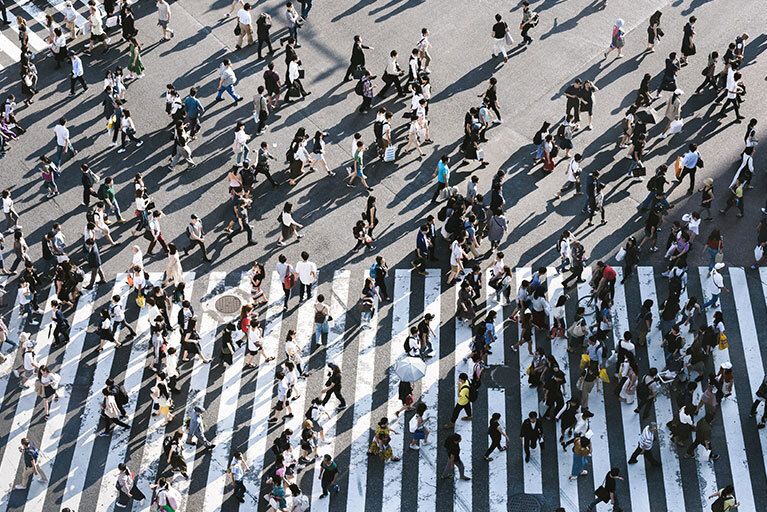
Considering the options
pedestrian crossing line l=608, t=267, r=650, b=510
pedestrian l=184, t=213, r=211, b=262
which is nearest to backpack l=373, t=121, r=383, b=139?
pedestrian l=184, t=213, r=211, b=262

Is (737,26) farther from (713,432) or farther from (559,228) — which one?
(713,432)

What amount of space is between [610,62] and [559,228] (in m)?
8.83

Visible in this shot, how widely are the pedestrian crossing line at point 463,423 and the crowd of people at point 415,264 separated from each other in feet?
0.68

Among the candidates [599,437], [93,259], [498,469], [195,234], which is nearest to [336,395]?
[498,469]

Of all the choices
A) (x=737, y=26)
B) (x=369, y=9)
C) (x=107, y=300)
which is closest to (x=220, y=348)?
(x=107, y=300)

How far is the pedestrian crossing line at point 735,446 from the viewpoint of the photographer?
84.4ft

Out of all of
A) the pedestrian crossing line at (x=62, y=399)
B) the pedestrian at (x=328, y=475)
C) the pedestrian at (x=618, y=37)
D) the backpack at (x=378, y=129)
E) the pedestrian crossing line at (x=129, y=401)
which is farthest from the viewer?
the pedestrian at (x=618, y=37)

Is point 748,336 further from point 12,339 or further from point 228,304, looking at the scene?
point 12,339

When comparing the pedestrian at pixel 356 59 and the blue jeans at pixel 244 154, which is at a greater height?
the pedestrian at pixel 356 59

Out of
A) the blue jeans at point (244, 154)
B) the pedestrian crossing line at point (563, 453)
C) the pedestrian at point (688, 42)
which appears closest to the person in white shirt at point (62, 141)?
the blue jeans at point (244, 154)

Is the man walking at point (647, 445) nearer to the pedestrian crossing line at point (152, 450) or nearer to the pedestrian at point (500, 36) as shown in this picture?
the pedestrian crossing line at point (152, 450)

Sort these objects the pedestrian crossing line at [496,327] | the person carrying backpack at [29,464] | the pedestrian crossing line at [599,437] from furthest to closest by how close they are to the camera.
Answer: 1. the pedestrian crossing line at [496,327]
2. the pedestrian crossing line at [599,437]
3. the person carrying backpack at [29,464]

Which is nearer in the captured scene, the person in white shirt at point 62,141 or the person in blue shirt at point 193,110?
the person in white shirt at point 62,141

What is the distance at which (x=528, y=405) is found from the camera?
90.8ft
